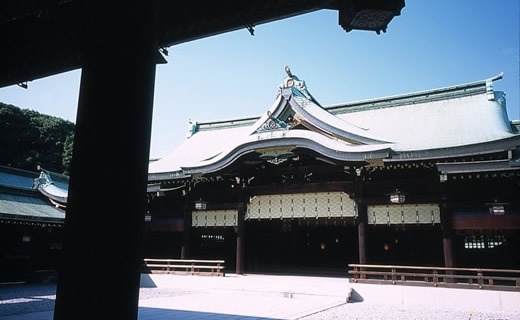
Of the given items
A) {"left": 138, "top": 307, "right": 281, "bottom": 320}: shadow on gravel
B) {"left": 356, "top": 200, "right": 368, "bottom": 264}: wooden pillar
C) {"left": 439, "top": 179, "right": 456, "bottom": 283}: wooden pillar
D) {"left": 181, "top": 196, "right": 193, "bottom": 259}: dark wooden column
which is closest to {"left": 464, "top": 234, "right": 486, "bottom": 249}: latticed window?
{"left": 439, "top": 179, "right": 456, "bottom": 283}: wooden pillar

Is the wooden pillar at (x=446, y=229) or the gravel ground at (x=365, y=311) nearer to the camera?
the gravel ground at (x=365, y=311)

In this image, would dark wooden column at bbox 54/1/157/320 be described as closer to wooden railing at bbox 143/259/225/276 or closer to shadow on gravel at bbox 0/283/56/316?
shadow on gravel at bbox 0/283/56/316

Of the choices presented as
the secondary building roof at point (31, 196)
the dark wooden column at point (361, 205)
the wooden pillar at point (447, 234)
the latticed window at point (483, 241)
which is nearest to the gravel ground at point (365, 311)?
the wooden pillar at point (447, 234)

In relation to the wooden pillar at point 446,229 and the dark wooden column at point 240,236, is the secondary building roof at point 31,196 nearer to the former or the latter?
the dark wooden column at point 240,236

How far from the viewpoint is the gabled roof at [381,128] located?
13.6m

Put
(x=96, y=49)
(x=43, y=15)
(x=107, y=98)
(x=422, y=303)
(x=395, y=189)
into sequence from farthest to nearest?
(x=395, y=189) → (x=422, y=303) → (x=43, y=15) → (x=96, y=49) → (x=107, y=98)

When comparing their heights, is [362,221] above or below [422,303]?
above

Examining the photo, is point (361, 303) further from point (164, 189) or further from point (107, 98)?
point (107, 98)

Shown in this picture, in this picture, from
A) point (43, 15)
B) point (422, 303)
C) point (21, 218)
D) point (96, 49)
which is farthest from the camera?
point (21, 218)

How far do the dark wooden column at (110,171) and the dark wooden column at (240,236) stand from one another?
14388 millimetres

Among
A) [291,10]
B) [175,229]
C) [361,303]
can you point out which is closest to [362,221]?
[361,303]

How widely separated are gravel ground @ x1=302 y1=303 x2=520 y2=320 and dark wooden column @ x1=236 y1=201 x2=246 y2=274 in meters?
5.75

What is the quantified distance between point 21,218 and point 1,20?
48.0 feet

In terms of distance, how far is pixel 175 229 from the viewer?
61.8 ft
